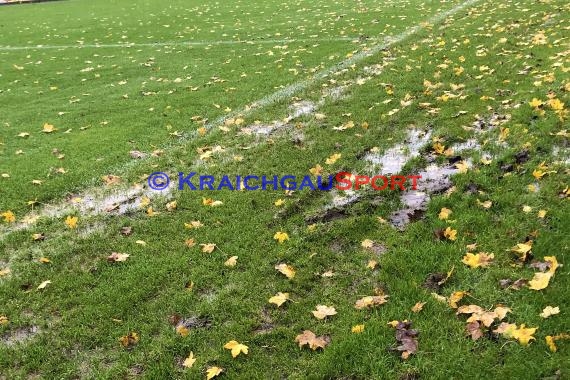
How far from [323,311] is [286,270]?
0.52 m

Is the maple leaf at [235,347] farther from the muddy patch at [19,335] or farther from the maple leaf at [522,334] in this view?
the maple leaf at [522,334]

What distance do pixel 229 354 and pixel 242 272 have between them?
2.68 feet

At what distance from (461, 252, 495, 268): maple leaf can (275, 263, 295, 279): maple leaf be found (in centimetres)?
118

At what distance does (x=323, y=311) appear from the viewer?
3.34 metres

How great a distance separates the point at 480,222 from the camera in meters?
3.96

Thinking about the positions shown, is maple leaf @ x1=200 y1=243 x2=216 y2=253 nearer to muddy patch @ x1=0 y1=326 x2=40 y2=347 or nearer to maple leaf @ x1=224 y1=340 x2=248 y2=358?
maple leaf @ x1=224 y1=340 x2=248 y2=358

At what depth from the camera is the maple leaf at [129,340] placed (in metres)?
3.26

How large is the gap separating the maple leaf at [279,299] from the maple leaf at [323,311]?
0.75 ft

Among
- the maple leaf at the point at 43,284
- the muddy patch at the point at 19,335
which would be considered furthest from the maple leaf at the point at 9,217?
the muddy patch at the point at 19,335

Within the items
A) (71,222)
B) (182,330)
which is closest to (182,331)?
(182,330)

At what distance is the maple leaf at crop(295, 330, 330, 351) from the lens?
3.08m

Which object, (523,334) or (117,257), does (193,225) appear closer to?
(117,257)

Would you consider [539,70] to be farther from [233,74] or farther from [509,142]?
[233,74]

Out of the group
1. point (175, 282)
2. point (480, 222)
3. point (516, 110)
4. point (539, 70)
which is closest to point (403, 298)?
point (480, 222)
